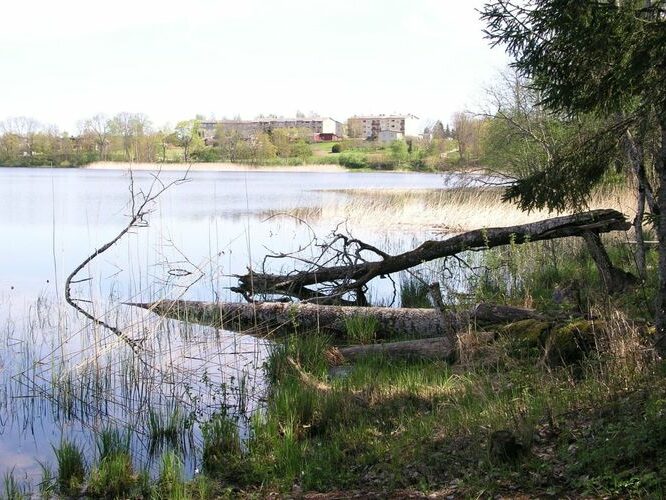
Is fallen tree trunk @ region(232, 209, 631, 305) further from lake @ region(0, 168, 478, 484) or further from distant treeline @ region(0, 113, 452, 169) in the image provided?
distant treeline @ region(0, 113, 452, 169)

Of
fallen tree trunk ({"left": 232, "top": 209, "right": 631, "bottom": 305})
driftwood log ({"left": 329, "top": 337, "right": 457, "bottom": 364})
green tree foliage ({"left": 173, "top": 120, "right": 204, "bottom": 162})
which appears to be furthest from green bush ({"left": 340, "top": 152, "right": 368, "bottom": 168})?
driftwood log ({"left": 329, "top": 337, "right": 457, "bottom": 364})

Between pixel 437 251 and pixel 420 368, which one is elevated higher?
pixel 437 251

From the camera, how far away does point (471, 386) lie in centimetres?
631

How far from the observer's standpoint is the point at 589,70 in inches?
246

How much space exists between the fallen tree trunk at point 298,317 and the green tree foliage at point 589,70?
8.28 feet

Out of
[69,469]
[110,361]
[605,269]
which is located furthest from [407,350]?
[69,469]

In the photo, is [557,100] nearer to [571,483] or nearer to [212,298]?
[571,483]

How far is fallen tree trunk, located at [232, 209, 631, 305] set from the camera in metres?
9.87

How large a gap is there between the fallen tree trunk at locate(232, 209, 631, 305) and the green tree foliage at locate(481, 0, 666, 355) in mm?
2774

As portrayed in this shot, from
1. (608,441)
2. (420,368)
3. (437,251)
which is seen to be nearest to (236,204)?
(437,251)

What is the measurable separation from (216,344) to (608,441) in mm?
6364

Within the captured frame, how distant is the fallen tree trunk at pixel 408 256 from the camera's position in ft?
32.4

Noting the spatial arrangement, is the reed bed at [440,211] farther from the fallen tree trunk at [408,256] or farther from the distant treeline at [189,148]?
the distant treeline at [189,148]

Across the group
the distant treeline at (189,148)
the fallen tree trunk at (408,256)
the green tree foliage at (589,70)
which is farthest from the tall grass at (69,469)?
the distant treeline at (189,148)
